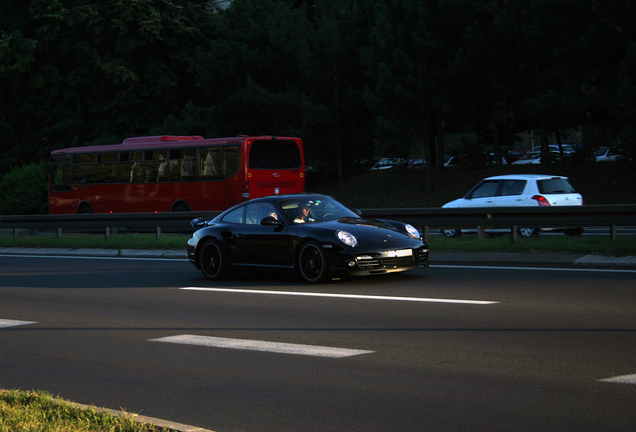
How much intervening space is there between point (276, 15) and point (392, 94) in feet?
36.2

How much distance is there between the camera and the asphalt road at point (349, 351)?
5.52 metres

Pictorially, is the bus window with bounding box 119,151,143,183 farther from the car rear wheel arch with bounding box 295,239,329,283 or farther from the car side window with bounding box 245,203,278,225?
the car rear wheel arch with bounding box 295,239,329,283

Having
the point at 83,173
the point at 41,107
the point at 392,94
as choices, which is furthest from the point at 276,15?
the point at 83,173

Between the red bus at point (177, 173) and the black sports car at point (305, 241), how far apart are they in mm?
12659

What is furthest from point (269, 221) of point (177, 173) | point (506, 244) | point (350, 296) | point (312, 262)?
point (177, 173)

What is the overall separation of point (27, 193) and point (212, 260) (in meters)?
25.8

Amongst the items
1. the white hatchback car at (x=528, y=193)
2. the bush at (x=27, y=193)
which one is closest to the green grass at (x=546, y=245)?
the white hatchback car at (x=528, y=193)

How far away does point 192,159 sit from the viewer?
2816cm

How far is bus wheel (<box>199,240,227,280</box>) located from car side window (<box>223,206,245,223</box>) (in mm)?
448

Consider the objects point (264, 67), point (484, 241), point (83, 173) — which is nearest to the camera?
point (484, 241)

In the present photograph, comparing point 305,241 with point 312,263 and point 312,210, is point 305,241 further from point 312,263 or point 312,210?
point 312,210

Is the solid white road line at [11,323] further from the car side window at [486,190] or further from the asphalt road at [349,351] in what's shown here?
the car side window at [486,190]

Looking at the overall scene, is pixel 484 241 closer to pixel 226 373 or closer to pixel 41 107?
pixel 226 373

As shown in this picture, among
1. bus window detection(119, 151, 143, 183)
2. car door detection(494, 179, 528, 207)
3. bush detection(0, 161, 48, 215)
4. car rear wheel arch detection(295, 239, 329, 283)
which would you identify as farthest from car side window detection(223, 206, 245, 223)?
bush detection(0, 161, 48, 215)
